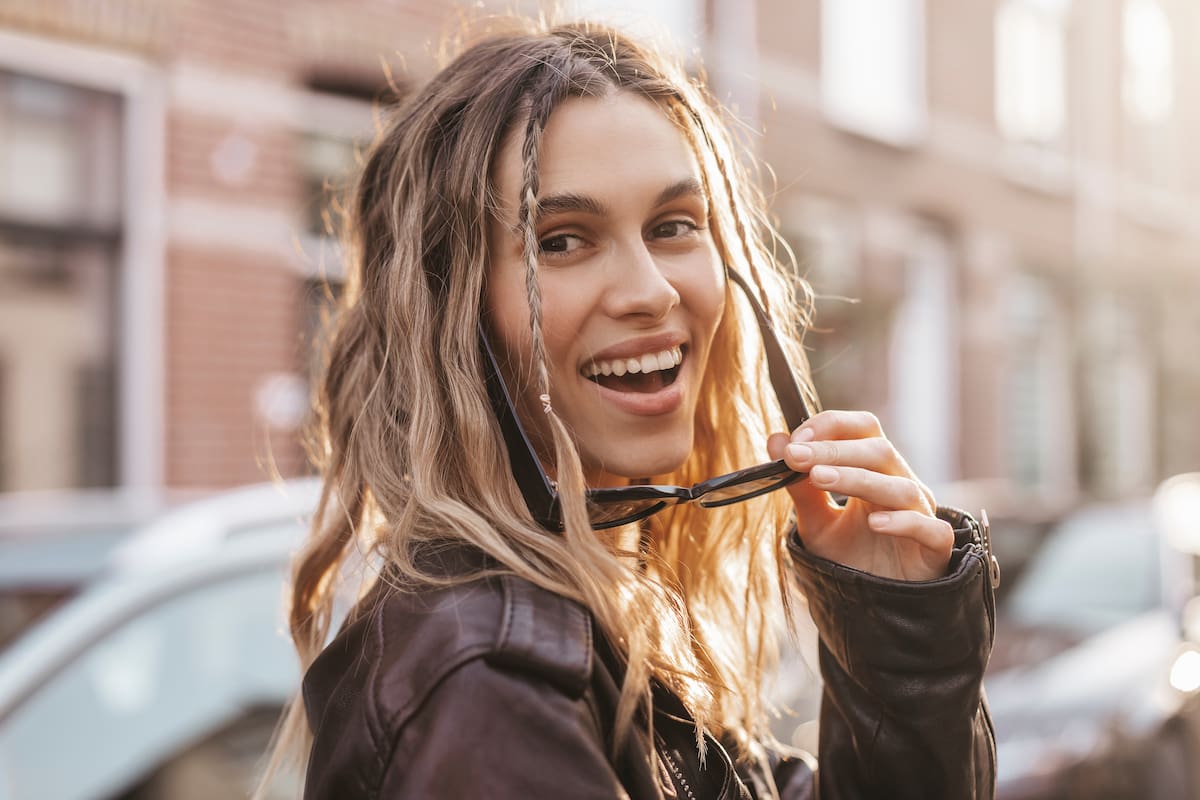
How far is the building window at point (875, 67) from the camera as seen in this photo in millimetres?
10281

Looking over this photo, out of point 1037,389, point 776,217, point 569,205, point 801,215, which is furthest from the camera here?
point 1037,389

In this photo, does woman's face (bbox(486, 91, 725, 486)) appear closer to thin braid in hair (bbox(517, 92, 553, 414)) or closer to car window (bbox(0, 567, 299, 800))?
thin braid in hair (bbox(517, 92, 553, 414))

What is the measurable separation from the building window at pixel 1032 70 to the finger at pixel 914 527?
39.0 ft

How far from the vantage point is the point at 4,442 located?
5410mm

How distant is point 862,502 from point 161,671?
148cm

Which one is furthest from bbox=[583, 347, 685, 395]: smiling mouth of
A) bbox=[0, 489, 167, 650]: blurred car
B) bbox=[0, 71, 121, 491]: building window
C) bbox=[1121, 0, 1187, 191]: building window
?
bbox=[1121, 0, 1187, 191]: building window

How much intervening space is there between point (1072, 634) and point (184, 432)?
13.5 feet

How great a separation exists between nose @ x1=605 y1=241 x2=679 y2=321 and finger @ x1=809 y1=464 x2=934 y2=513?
0.28m

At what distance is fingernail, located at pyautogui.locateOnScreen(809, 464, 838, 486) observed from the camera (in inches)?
53.3

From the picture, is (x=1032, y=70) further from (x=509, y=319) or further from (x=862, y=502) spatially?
(x=509, y=319)

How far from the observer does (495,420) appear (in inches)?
54.1

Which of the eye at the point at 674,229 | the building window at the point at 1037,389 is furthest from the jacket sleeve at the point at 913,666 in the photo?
the building window at the point at 1037,389

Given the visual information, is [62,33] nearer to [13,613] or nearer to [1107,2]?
[13,613]

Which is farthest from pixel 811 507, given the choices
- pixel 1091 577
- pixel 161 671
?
pixel 1091 577
